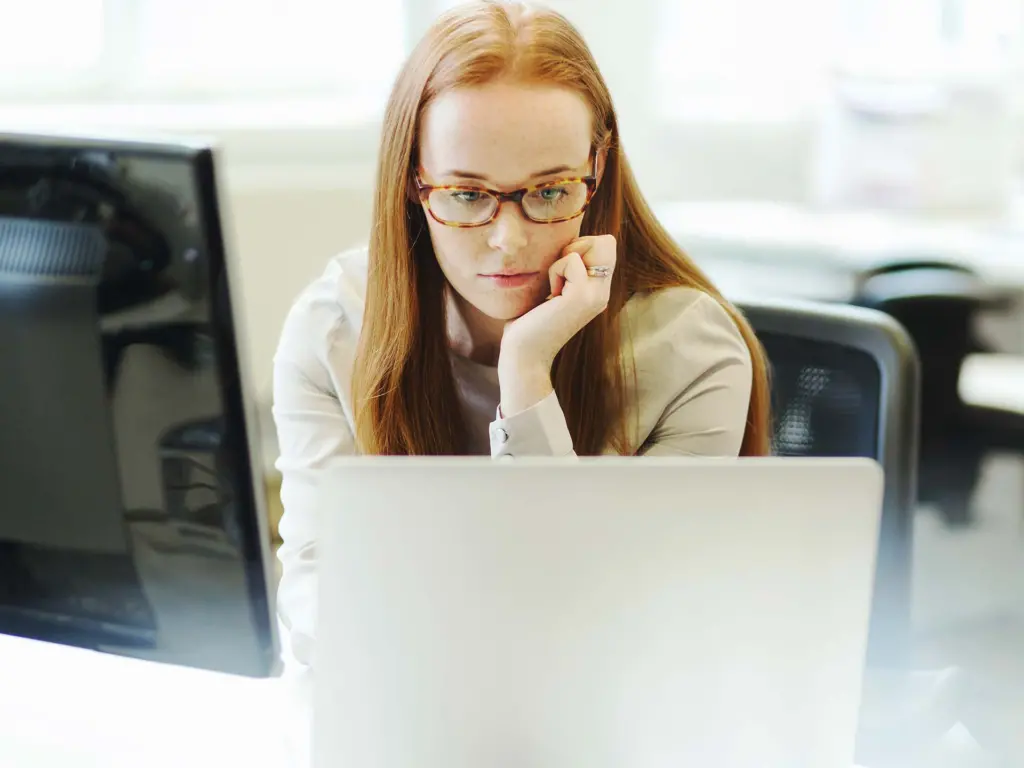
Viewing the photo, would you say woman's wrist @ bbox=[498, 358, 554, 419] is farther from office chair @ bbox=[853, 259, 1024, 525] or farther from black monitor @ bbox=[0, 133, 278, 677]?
office chair @ bbox=[853, 259, 1024, 525]

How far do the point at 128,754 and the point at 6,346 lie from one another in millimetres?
355

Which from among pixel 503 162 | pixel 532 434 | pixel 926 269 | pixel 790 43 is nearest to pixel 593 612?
pixel 532 434

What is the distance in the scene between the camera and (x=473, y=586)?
743mm

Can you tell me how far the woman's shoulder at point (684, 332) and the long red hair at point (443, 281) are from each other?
0.01 meters

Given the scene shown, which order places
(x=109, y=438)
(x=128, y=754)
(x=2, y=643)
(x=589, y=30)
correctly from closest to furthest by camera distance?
(x=109, y=438) < (x=128, y=754) < (x=2, y=643) < (x=589, y=30)

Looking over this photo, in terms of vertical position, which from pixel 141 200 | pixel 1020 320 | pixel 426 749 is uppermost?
pixel 141 200

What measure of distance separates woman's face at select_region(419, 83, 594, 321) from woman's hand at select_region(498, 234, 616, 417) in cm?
2

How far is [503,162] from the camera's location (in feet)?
3.49

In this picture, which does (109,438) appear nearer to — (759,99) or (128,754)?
(128,754)

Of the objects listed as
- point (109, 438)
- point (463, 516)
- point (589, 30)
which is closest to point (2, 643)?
point (109, 438)

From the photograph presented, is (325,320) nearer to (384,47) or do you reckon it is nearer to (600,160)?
(600,160)

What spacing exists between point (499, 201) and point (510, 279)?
8 cm

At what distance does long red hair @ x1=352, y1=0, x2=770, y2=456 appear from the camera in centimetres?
110

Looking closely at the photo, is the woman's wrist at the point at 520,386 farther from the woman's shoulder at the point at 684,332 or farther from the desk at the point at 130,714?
the desk at the point at 130,714
